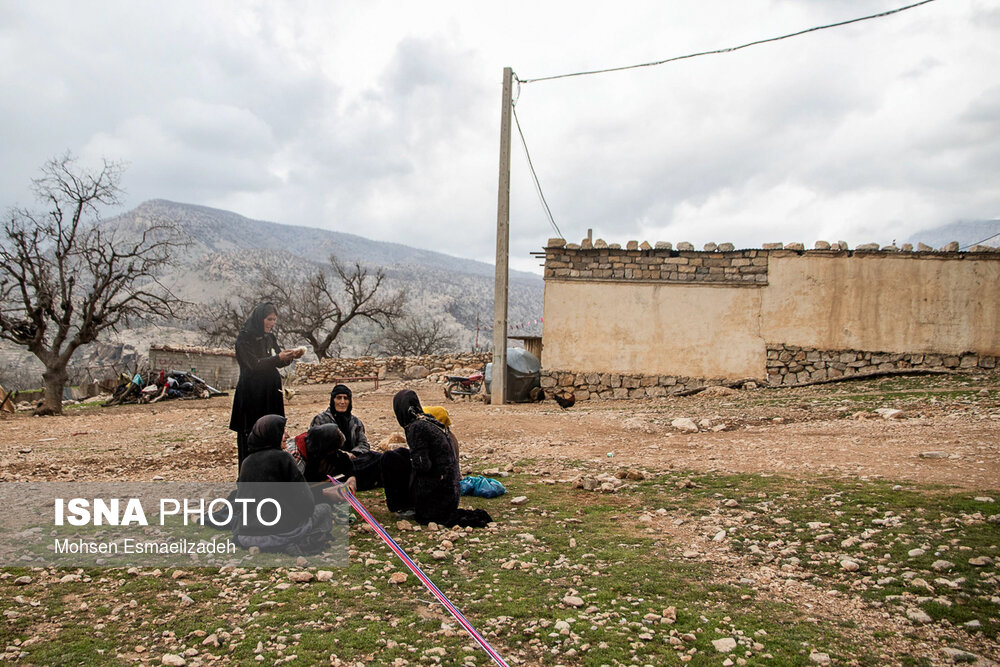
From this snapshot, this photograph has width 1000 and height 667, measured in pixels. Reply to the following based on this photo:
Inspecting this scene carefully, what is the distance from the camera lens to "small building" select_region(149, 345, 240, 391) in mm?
23391

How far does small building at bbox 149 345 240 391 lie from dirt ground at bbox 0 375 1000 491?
29.6 feet

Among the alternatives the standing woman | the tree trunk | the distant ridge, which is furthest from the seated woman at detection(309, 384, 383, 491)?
the distant ridge

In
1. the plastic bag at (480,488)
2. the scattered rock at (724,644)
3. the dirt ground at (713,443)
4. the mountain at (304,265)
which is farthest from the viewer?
the mountain at (304,265)

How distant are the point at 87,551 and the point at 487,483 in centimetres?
301

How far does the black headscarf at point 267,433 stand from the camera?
467 cm

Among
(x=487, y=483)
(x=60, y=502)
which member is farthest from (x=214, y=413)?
(x=487, y=483)

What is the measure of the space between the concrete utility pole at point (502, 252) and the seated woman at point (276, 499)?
9.67m

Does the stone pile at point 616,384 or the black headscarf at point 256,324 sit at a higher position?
the black headscarf at point 256,324

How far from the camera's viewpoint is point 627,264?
15.7 meters

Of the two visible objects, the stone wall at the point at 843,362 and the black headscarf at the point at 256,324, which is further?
the stone wall at the point at 843,362

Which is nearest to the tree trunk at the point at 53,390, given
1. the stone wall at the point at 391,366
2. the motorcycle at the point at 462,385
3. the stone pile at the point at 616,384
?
the stone wall at the point at 391,366

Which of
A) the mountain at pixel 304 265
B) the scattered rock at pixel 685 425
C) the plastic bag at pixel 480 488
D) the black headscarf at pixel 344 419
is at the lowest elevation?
the plastic bag at pixel 480 488

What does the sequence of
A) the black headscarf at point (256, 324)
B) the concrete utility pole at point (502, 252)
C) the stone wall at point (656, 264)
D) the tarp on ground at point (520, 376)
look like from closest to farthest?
1. the black headscarf at point (256, 324)
2. the concrete utility pole at point (502, 252)
3. the stone wall at point (656, 264)
4. the tarp on ground at point (520, 376)

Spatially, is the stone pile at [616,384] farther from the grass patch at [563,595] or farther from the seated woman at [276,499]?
the seated woman at [276,499]
